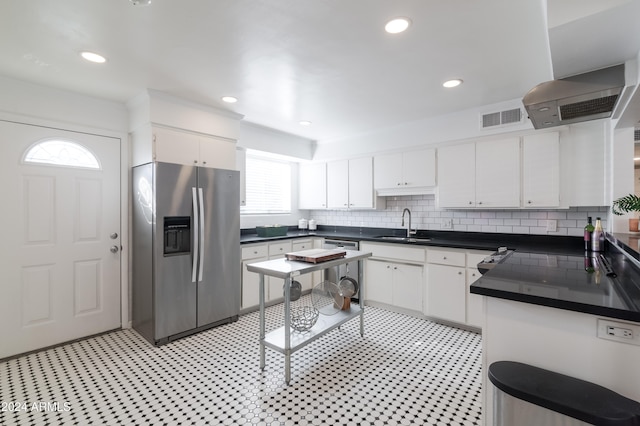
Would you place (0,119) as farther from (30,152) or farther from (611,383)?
(611,383)

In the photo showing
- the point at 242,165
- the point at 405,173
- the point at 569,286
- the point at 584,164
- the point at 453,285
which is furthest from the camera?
the point at 242,165

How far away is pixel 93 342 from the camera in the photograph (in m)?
2.92

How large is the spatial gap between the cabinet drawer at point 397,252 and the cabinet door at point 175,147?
2.33m

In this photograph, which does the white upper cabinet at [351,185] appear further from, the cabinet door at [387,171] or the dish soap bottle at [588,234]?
Answer: the dish soap bottle at [588,234]

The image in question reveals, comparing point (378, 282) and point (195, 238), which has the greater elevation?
point (195, 238)

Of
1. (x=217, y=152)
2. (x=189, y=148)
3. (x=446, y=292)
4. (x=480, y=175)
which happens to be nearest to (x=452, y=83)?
(x=480, y=175)

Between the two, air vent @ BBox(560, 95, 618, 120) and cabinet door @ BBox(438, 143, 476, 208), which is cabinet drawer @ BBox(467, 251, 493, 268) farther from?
air vent @ BBox(560, 95, 618, 120)

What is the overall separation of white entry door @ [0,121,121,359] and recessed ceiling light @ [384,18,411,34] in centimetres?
295

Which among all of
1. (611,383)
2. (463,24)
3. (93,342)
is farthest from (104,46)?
(611,383)

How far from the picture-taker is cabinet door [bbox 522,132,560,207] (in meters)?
2.95

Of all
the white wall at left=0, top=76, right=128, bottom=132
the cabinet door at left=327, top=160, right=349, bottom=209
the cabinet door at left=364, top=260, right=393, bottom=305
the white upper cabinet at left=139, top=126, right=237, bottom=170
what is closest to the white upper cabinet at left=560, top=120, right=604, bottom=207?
the cabinet door at left=364, top=260, right=393, bottom=305

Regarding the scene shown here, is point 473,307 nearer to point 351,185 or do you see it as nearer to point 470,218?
point 470,218

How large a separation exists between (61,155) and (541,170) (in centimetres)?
476

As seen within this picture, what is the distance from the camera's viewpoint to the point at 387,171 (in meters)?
4.11
